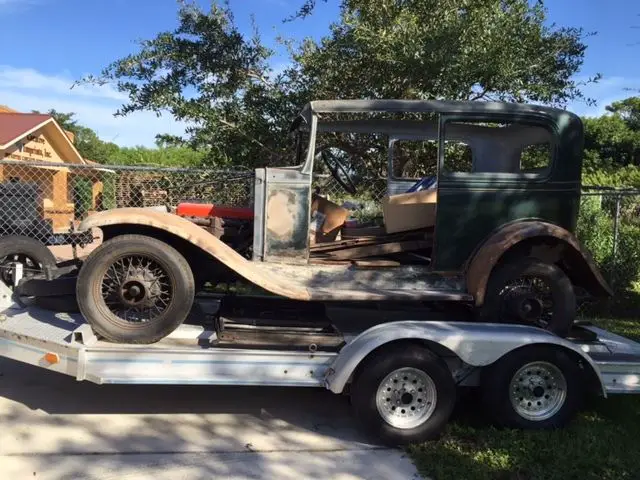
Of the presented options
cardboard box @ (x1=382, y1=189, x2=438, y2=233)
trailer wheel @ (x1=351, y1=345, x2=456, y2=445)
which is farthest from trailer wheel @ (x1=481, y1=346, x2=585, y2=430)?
cardboard box @ (x1=382, y1=189, x2=438, y2=233)

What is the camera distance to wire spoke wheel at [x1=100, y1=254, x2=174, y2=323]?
4266 mm

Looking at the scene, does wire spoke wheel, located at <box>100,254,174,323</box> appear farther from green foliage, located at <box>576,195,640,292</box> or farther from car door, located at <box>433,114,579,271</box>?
green foliage, located at <box>576,195,640,292</box>

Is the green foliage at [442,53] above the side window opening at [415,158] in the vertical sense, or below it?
above

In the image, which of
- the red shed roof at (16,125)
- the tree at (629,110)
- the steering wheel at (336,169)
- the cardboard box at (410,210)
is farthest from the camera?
the tree at (629,110)

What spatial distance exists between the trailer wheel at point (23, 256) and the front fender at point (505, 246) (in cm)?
383

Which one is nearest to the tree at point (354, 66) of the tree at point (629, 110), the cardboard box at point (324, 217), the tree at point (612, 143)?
the cardboard box at point (324, 217)

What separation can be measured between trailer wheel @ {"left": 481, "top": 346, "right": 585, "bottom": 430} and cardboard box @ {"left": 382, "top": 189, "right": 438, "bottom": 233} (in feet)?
4.28

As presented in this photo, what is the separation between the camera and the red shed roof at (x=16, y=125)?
1818cm

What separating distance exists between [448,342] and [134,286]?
7.35ft

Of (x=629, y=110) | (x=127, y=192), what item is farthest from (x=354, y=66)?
(x=629, y=110)

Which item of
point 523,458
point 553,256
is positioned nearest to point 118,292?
point 523,458

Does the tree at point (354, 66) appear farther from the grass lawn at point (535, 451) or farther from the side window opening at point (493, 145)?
the grass lawn at point (535, 451)

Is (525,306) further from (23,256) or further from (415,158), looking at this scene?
(23,256)

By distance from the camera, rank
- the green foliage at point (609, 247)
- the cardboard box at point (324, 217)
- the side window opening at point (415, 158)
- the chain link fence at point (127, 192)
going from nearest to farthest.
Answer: the cardboard box at point (324, 217) → the chain link fence at point (127, 192) → the side window opening at point (415, 158) → the green foliage at point (609, 247)
